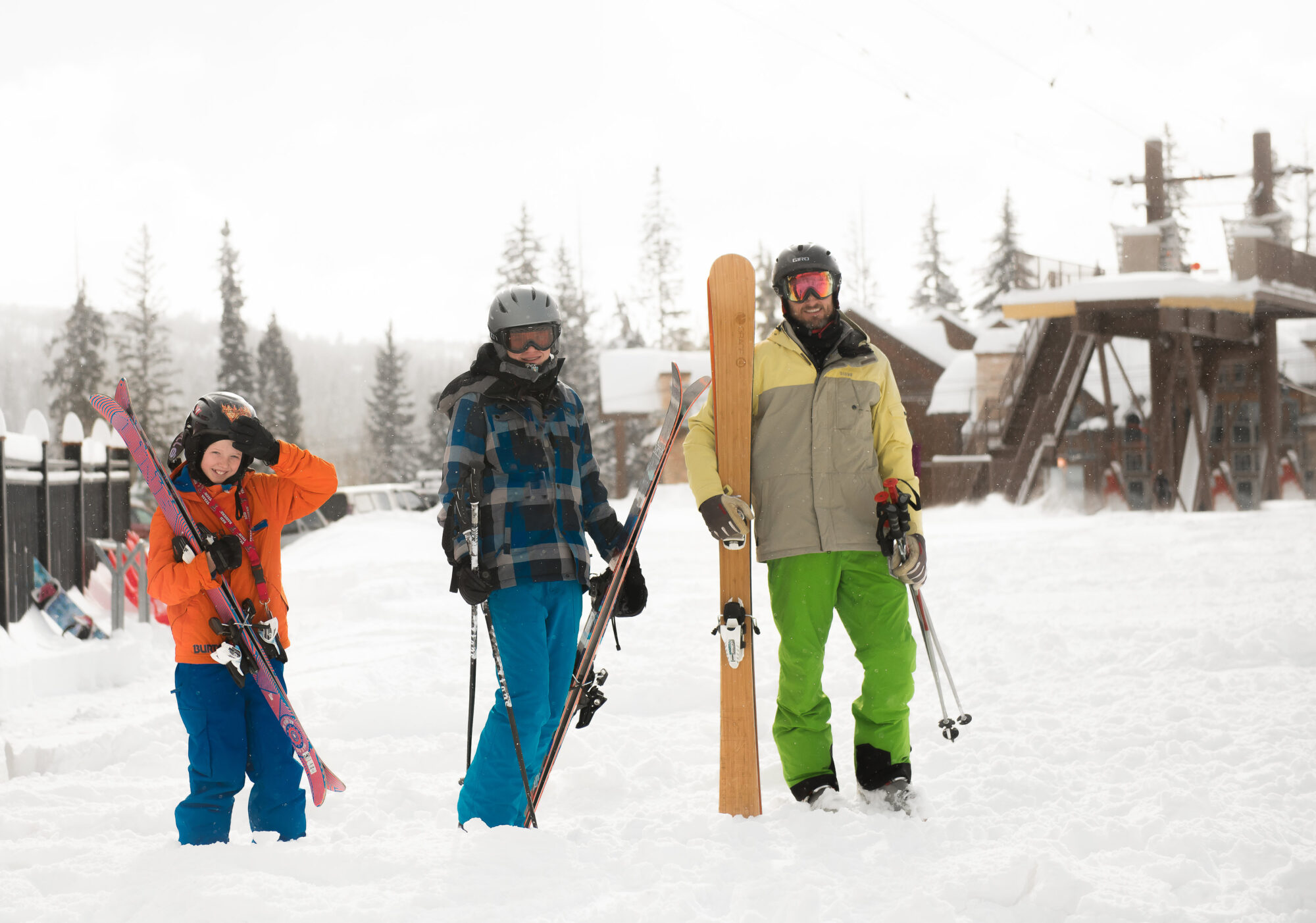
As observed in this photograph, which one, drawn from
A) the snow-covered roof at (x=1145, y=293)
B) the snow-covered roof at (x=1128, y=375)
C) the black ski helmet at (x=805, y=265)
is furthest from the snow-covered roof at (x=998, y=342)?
the black ski helmet at (x=805, y=265)

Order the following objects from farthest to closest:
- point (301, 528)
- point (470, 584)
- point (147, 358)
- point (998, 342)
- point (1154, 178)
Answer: point (147, 358) < point (998, 342) < point (1154, 178) < point (301, 528) < point (470, 584)

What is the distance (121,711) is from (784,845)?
4.63 m

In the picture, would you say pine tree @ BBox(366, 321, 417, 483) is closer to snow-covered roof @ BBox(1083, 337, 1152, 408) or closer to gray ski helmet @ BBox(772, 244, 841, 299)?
snow-covered roof @ BBox(1083, 337, 1152, 408)

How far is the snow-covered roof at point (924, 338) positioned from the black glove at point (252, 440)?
2714 cm

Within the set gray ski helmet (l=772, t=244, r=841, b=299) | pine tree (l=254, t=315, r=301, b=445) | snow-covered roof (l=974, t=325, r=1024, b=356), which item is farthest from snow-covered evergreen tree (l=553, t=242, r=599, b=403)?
gray ski helmet (l=772, t=244, r=841, b=299)

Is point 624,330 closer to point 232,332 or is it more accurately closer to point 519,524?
point 232,332

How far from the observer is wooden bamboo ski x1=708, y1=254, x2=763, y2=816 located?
11.3ft

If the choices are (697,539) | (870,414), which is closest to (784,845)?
(870,414)

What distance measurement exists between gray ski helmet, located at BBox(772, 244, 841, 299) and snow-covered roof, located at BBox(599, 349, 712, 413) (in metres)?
25.0

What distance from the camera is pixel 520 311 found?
3.31 metres

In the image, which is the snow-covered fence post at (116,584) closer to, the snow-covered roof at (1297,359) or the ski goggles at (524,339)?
the ski goggles at (524,339)

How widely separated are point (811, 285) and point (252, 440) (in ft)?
6.18

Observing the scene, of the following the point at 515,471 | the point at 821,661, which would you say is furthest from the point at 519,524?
the point at 821,661

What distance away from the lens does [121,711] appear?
6137mm
